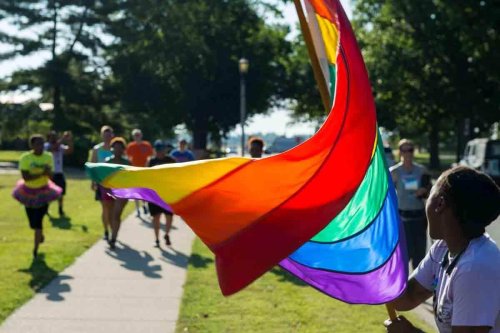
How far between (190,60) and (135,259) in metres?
35.9

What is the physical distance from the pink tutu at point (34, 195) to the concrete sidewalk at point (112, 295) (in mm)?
940

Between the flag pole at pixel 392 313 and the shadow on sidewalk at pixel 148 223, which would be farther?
the shadow on sidewalk at pixel 148 223

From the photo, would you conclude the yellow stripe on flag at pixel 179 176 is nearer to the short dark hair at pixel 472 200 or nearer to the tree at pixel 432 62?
the short dark hair at pixel 472 200

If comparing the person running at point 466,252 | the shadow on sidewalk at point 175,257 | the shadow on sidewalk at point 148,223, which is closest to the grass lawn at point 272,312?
the shadow on sidewalk at point 175,257

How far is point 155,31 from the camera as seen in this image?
4738cm

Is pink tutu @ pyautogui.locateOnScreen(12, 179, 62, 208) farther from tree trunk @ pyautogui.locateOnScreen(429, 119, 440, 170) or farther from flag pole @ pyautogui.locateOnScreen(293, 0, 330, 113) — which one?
tree trunk @ pyautogui.locateOnScreen(429, 119, 440, 170)

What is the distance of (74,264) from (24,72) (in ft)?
123

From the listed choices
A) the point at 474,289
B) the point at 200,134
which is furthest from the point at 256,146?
the point at 200,134

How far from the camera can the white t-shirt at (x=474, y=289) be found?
249 cm

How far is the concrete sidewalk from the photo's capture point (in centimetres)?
664

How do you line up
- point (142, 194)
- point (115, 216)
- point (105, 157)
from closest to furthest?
point (142, 194), point (115, 216), point (105, 157)

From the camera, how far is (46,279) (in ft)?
27.9

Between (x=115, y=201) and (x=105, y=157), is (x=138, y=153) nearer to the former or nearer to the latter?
(x=105, y=157)

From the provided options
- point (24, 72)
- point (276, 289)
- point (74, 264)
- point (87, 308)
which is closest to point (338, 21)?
point (87, 308)
